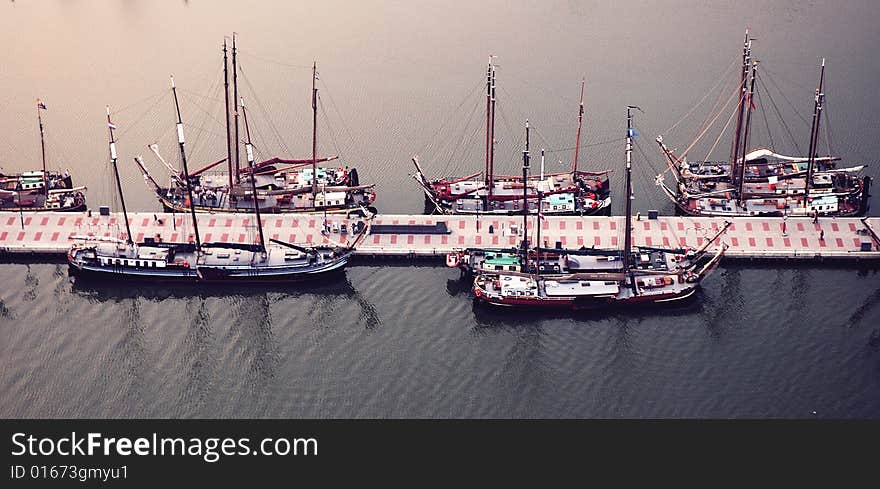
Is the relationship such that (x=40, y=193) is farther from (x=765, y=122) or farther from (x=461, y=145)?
(x=765, y=122)

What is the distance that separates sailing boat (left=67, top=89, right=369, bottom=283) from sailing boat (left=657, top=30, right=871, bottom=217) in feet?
160

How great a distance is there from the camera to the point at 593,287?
116500 mm

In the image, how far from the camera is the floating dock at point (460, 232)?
414 feet

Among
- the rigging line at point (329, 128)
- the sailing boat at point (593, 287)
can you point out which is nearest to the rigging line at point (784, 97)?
the sailing boat at point (593, 287)

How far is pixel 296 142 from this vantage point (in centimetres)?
15812

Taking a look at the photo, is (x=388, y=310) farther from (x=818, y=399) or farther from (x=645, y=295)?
(x=818, y=399)

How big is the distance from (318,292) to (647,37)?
98.2 m

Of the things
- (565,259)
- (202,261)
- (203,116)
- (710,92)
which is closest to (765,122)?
(710,92)

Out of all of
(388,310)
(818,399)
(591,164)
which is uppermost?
(591,164)

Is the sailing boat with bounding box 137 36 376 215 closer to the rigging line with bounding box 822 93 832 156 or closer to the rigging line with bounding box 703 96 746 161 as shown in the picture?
the rigging line with bounding box 703 96 746 161

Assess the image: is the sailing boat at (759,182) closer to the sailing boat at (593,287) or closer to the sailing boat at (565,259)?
the sailing boat at (565,259)

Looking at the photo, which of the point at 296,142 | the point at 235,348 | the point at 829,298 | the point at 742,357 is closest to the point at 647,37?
the point at 296,142

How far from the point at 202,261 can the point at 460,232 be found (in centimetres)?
3230

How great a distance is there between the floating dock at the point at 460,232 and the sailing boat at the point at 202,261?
14.1ft
